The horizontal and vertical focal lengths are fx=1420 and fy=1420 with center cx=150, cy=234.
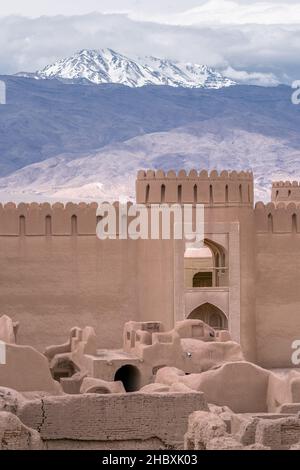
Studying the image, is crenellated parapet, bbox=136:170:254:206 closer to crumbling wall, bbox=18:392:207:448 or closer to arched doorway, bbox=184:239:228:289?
arched doorway, bbox=184:239:228:289

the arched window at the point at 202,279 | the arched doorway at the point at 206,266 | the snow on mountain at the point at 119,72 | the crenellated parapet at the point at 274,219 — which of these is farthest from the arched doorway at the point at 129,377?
the snow on mountain at the point at 119,72

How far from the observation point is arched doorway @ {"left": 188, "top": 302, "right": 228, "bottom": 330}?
35219 mm

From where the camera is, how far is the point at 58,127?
120188 millimetres

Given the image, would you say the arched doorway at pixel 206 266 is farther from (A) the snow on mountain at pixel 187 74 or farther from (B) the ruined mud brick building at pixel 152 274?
A: (A) the snow on mountain at pixel 187 74

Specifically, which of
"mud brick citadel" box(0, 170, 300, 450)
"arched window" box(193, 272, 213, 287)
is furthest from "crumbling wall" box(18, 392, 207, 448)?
"arched window" box(193, 272, 213, 287)

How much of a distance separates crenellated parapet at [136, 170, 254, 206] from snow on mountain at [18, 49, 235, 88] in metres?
106

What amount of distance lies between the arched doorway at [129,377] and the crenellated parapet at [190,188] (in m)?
6.18

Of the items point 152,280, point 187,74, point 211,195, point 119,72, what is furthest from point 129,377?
point 187,74

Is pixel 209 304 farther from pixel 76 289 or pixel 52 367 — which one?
pixel 52 367

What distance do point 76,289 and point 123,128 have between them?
87.6 meters

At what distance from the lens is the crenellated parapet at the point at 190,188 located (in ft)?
114

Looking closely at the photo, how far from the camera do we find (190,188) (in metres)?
34.7

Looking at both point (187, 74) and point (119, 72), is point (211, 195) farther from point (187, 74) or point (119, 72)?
point (187, 74)
